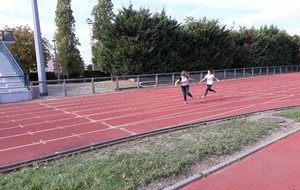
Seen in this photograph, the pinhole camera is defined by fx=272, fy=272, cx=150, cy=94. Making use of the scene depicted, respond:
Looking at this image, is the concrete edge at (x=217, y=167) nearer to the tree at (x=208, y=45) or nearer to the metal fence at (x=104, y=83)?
the metal fence at (x=104, y=83)

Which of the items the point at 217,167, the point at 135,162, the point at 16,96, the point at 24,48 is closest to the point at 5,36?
the point at 24,48

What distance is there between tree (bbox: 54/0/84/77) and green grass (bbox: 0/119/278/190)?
32.4m

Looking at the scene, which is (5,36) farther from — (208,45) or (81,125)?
(81,125)

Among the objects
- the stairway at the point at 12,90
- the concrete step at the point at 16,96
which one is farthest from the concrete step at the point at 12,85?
the concrete step at the point at 16,96

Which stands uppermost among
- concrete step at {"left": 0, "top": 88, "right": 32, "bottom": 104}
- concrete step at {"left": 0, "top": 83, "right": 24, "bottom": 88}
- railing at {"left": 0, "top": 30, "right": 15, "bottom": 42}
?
railing at {"left": 0, "top": 30, "right": 15, "bottom": 42}

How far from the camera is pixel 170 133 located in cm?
706

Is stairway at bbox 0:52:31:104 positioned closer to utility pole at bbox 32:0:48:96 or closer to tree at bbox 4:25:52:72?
utility pole at bbox 32:0:48:96

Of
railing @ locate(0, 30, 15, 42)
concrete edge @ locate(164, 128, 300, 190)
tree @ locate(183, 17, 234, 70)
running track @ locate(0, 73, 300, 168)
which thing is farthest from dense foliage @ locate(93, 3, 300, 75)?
concrete edge @ locate(164, 128, 300, 190)

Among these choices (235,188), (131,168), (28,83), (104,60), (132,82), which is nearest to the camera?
(235,188)

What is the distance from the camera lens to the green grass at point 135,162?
402 centimetres

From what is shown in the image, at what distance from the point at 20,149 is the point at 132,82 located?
16.2 metres

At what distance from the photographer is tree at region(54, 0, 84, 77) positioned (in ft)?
120

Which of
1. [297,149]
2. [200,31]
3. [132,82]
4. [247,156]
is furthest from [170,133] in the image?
[200,31]

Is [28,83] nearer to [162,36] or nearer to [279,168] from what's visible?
[162,36]
